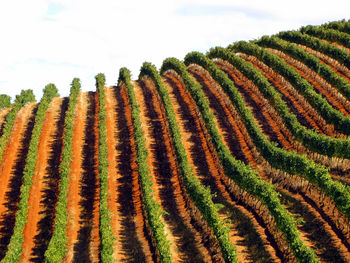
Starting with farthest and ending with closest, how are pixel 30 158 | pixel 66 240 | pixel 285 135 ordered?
pixel 285 135, pixel 30 158, pixel 66 240

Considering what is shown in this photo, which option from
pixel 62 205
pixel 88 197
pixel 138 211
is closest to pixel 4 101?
pixel 88 197

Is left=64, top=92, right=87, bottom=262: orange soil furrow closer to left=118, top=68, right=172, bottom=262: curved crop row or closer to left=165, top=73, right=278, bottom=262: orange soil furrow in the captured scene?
Result: left=118, top=68, right=172, bottom=262: curved crop row

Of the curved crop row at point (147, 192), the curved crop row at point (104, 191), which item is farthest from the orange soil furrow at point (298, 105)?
the curved crop row at point (104, 191)

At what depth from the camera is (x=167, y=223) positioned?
96.0 feet

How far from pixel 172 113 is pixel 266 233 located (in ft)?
68.1

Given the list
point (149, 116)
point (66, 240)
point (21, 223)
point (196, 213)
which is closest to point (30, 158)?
point (21, 223)

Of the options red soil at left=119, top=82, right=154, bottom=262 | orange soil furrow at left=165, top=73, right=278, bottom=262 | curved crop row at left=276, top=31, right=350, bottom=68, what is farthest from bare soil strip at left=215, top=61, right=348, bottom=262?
curved crop row at left=276, top=31, right=350, bottom=68

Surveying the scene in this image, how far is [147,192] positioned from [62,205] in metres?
7.56

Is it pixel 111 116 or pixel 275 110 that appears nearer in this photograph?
pixel 275 110

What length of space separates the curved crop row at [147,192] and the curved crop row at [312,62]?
85.4 feet

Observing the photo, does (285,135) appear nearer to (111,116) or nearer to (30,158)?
(111,116)

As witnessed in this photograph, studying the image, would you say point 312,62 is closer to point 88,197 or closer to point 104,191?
point 104,191

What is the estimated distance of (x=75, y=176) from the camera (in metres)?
35.8

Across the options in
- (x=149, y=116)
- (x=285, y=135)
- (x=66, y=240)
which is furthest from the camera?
(x=149, y=116)
